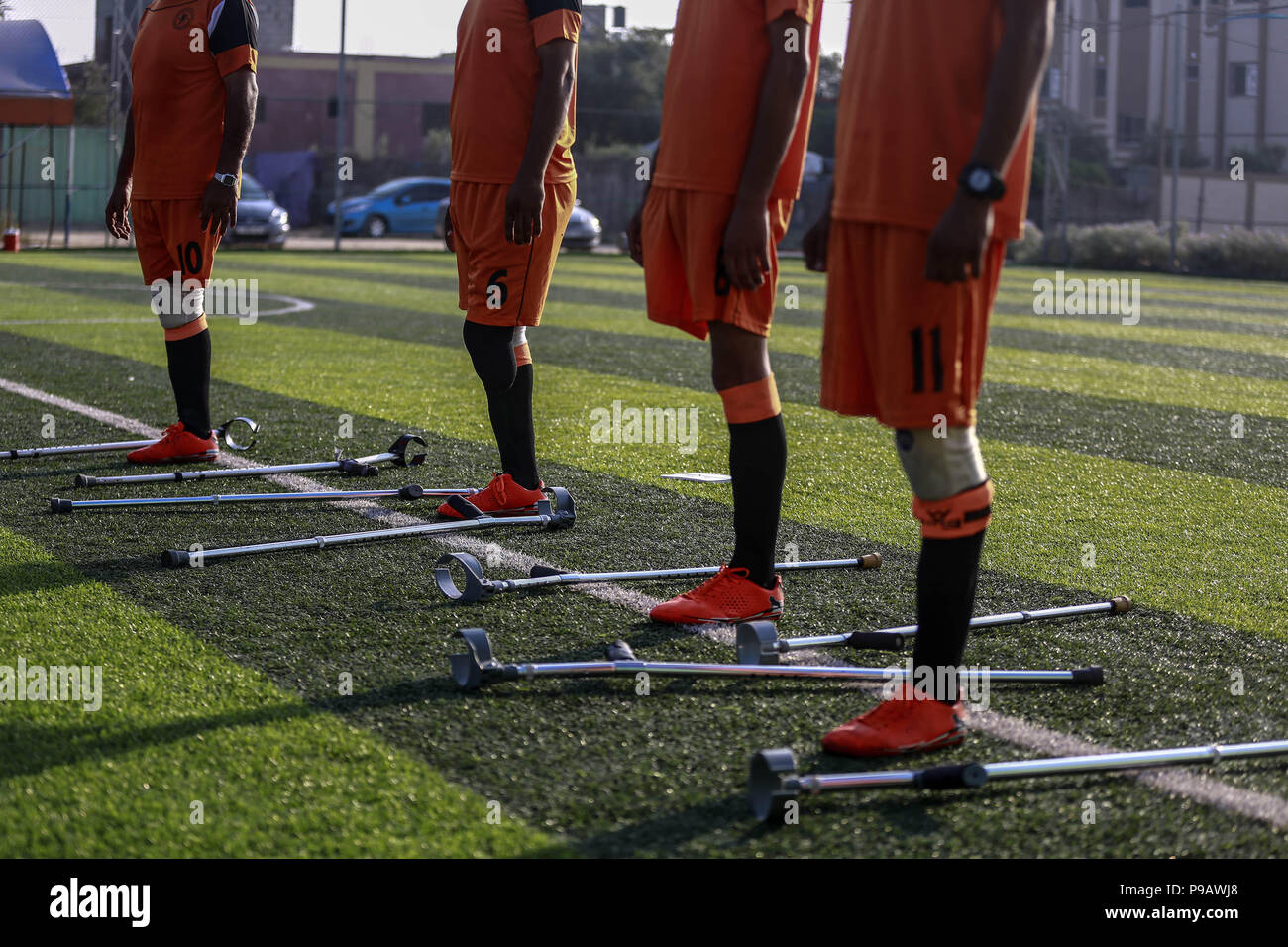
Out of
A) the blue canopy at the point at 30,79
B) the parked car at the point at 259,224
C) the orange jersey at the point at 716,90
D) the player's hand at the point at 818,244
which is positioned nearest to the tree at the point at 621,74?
the parked car at the point at 259,224

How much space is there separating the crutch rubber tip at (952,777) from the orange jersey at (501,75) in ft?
9.79

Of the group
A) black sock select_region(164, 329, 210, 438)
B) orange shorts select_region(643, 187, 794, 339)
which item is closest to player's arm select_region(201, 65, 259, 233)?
black sock select_region(164, 329, 210, 438)

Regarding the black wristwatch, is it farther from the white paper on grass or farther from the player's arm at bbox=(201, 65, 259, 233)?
the player's arm at bbox=(201, 65, 259, 233)

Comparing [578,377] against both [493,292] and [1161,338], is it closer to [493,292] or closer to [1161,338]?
[493,292]

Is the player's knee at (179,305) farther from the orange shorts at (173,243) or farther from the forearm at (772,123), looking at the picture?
the forearm at (772,123)

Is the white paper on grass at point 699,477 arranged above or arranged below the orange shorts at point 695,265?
below

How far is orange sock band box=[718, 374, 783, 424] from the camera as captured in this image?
3.97 meters

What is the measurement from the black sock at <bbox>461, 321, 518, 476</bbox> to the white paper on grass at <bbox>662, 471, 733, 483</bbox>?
Result: 47.2 inches

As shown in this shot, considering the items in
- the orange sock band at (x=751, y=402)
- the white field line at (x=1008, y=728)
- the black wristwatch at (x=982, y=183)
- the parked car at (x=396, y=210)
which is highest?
the parked car at (x=396, y=210)

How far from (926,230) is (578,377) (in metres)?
7.46

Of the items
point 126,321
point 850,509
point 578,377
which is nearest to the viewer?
point 850,509

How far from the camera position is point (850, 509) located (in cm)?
571

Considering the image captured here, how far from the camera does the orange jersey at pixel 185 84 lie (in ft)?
20.5
